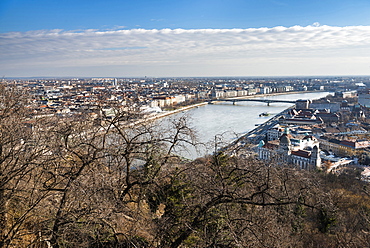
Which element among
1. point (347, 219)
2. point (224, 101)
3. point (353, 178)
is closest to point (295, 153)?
point (353, 178)

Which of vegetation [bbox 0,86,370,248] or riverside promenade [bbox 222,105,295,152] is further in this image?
riverside promenade [bbox 222,105,295,152]

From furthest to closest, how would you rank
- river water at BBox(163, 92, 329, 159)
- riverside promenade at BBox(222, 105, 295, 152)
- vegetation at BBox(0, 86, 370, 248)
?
1. river water at BBox(163, 92, 329, 159)
2. riverside promenade at BBox(222, 105, 295, 152)
3. vegetation at BBox(0, 86, 370, 248)

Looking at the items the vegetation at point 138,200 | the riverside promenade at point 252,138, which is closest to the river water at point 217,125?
the riverside promenade at point 252,138

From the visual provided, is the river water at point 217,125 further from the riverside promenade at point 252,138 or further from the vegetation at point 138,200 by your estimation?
the vegetation at point 138,200

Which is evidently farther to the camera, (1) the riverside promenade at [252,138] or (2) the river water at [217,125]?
(2) the river water at [217,125]

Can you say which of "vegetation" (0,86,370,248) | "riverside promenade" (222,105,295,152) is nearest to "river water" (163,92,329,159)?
"riverside promenade" (222,105,295,152)

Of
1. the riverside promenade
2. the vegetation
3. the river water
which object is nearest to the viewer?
the vegetation

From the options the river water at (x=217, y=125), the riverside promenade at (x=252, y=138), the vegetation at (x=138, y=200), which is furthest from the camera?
the river water at (x=217, y=125)

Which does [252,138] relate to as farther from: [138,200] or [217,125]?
[138,200]

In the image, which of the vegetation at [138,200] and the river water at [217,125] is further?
the river water at [217,125]

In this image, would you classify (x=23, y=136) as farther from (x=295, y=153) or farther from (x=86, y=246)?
(x=295, y=153)

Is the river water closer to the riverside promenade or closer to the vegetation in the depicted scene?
the riverside promenade

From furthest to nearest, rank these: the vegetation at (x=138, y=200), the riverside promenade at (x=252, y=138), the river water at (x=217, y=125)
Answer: the river water at (x=217, y=125), the riverside promenade at (x=252, y=138), the vegetation at (x=138, y=200)
